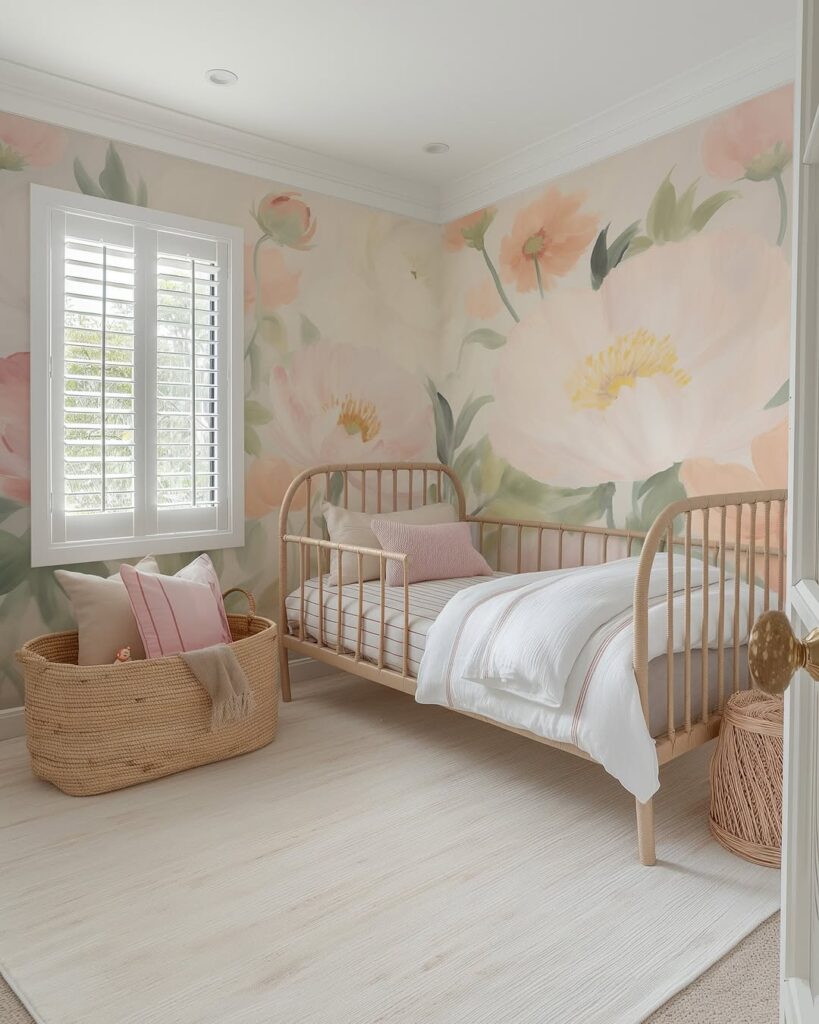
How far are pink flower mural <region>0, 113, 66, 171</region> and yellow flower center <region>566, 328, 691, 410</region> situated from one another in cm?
213

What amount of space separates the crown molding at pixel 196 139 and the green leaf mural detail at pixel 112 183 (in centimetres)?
9

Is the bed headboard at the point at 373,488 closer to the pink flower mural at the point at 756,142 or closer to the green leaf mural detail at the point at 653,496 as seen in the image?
the green leaf mural detail at the point at 653,496

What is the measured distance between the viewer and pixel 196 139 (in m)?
3.08

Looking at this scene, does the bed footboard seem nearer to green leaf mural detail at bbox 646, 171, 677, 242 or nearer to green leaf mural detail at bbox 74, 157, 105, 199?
green leaf mural detail at bbox 646, 171, 677, 242

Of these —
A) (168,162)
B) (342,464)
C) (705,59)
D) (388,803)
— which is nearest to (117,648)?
(388,803)

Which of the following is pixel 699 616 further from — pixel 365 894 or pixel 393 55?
pixel 393 55

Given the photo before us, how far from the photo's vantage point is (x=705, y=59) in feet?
8.57

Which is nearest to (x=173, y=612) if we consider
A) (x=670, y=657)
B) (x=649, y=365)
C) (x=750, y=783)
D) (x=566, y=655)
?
(x=566, y=655)

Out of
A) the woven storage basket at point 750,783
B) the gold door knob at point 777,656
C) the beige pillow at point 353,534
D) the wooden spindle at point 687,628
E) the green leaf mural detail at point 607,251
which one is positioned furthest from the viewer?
the beige pillow at point 353,534

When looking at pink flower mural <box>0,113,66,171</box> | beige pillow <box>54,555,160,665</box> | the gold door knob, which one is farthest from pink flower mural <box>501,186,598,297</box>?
the gold door knob

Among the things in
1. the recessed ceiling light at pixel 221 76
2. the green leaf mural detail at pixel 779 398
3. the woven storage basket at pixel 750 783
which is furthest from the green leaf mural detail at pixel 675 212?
the woven storage basket at pixel 750 783

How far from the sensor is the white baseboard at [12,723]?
2746 mm

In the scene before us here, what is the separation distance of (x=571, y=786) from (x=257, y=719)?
3.39 feet

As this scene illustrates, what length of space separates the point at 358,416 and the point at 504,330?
2.55 feet
